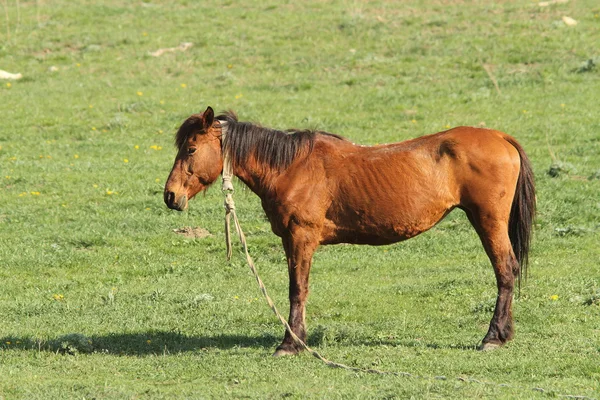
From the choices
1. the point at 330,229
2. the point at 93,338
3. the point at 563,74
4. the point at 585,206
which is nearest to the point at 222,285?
the point at 93,338

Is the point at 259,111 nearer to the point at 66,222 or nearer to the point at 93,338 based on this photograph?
the point at 66,222

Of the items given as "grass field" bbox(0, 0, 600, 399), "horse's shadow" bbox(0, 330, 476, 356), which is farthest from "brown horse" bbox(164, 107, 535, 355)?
"grass field" bbox(0, 0, 600, 399)

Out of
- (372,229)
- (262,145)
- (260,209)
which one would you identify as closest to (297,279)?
(372,229)

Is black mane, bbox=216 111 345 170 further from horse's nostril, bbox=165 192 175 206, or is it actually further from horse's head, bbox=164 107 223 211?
horse's nostril, bbox=165 192 175 206

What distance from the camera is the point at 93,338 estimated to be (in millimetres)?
9883

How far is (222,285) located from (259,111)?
30.4ft

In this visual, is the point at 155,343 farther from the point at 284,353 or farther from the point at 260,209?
the point at 260,209

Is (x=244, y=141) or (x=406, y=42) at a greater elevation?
(x=244, y=141)

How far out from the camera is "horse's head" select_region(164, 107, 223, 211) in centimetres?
905

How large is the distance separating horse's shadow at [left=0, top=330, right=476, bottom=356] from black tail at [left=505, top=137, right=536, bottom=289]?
46.1 inches

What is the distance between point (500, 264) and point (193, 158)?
3.19 m

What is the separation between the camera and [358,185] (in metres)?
9.12

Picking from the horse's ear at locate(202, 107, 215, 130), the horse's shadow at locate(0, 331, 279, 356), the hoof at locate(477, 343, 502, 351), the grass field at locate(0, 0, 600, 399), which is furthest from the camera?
the horse's shadow at locate(0, 331, 279, 356)

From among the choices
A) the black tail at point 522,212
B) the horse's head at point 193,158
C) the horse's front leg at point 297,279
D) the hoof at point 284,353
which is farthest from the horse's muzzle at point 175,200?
the black tail at point 522,212
